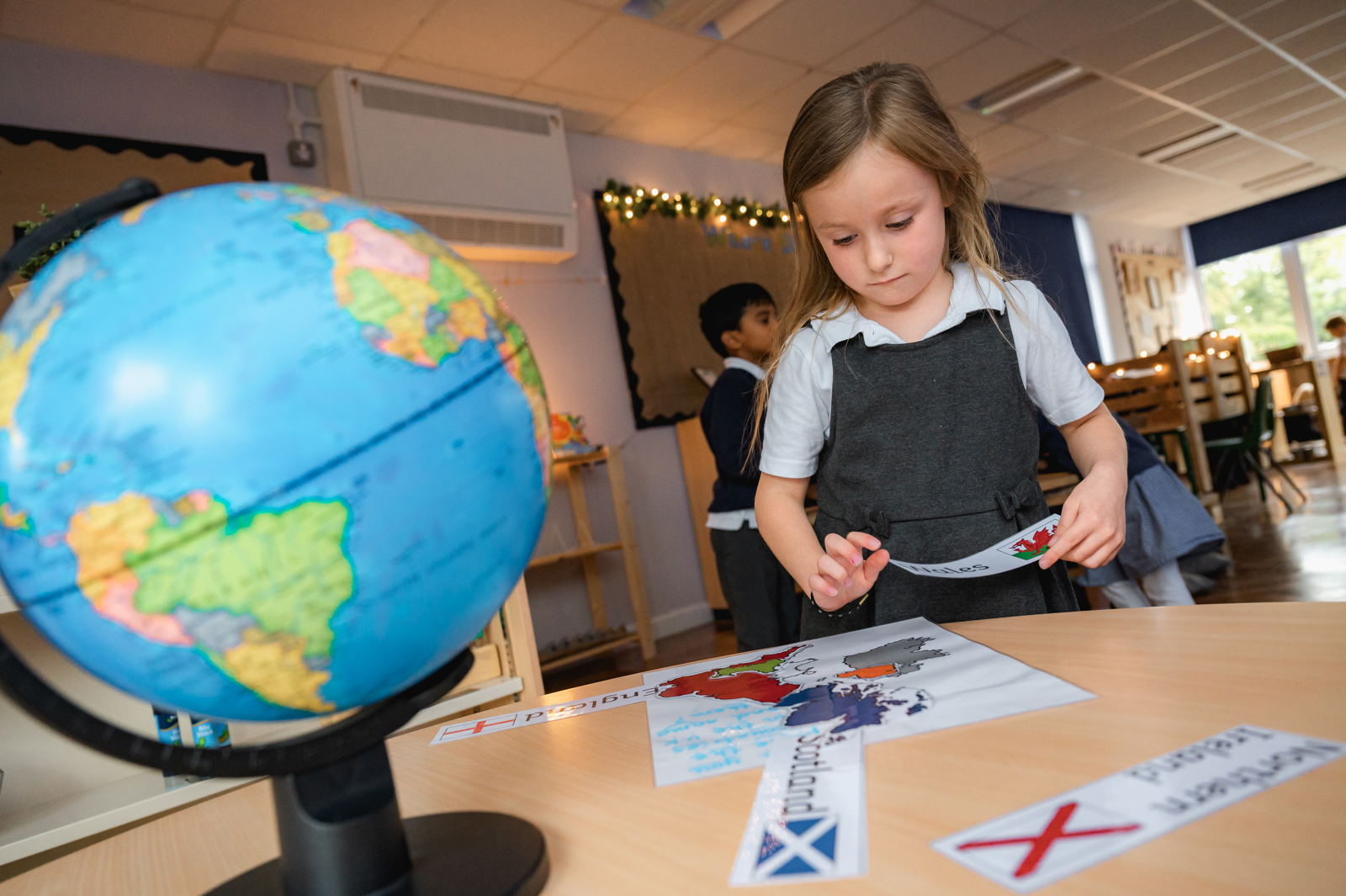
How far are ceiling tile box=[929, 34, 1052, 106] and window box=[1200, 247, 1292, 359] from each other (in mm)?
6734

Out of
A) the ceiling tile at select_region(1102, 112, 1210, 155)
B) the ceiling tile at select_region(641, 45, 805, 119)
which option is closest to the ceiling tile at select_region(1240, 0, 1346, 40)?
the ceiling tile at select_region(1102, 112, 1210, 155)

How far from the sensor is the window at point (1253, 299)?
9680 millimetres

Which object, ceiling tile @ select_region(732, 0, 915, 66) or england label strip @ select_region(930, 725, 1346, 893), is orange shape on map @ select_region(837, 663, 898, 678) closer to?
england label strip @ select_region(930, 725, 1346, 893)

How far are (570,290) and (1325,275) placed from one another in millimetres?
9317

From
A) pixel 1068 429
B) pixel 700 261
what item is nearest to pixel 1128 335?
pixel 700 261

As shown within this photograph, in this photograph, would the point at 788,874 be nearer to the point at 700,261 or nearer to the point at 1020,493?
the point at 1020,493

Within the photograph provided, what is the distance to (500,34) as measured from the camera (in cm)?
348

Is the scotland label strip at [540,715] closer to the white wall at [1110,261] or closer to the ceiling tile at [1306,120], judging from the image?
the ceiling tile at [1306,120]

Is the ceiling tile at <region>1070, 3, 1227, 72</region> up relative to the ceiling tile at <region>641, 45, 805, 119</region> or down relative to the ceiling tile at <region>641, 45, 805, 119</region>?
down

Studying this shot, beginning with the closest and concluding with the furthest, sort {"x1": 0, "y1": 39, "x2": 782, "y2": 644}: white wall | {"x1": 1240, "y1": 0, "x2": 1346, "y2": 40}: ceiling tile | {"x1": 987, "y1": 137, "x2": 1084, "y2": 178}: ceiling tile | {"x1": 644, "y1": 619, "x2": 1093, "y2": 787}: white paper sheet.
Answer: {"x1": 644, "y1": 619, "x2": 1093, "y2": 787}: white paper sheet
{"x1": 0, "y1": 39, "x2": 782, "y2": 644}: white wall
{"x1": 1240, "y1": 0, "x2": 1346, "y2": 40}: ceiling tile
{"x1": 987, "y1": 137, "x2": 1084, "y2": 178}: ceiling tile

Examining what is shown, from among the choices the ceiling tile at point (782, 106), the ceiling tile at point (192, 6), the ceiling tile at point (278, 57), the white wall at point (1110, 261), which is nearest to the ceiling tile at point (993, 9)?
the ceiling tile at point (782, 106)

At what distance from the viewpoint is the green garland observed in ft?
15.5

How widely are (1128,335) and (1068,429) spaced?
891 centimetres

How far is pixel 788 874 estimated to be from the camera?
404 mm
